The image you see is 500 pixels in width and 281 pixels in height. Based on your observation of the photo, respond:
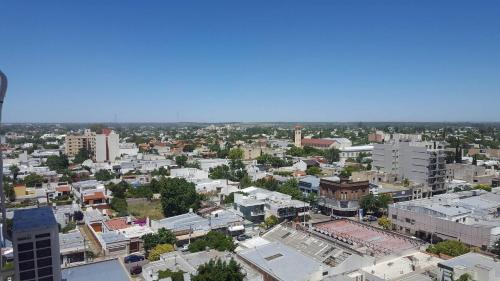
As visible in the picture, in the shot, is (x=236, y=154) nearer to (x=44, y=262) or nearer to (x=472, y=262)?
(x=472, y=262)

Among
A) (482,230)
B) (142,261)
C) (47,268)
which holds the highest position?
(47,268)

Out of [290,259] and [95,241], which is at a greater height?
[290,259]

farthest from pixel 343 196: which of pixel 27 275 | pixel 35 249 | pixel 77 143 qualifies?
pixel 77 143

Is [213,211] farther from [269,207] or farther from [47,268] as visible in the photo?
[47,268]

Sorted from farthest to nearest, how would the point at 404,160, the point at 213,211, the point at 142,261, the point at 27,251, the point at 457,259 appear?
1. the point at 404,160
2. the point at 213,211
3. the point at 142,261
4. the point at 457,259
5. the point at 27,251

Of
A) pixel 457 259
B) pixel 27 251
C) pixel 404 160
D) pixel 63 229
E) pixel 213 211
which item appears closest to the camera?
pixel 27 251

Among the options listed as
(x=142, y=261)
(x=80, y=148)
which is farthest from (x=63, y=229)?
(x=80, y=148)

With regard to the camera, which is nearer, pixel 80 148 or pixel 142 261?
pixel 142 261
